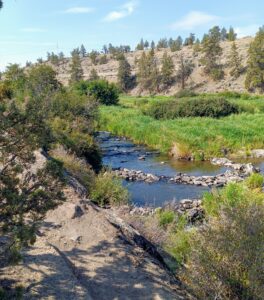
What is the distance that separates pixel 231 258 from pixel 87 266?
238cm

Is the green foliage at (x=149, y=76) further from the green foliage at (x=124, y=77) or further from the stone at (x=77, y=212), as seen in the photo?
the stone at (x=77, y=212)

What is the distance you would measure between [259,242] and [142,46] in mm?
140552

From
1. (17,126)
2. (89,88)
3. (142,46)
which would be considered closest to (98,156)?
(17,126)

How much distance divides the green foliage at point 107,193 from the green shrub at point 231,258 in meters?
5.67

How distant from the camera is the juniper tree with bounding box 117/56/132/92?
8650 centimetres

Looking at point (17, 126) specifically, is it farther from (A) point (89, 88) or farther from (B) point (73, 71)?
(B) point (73, 71)

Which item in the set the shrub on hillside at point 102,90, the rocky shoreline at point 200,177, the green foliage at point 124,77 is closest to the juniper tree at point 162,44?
the green foliage at point 124,77

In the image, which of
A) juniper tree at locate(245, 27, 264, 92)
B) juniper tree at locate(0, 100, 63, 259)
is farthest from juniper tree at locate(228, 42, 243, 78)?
juniper tree at locate(0, 100, 63, 259)

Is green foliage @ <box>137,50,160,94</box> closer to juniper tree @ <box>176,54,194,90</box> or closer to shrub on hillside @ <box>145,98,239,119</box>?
juniper tree @ <box>176,54,194,90</box>

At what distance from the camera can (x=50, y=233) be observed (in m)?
8.10

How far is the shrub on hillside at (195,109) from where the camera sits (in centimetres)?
3725

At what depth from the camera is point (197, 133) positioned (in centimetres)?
2903

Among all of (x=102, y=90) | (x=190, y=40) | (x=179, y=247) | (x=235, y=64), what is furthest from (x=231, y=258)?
(x=190, y=40)

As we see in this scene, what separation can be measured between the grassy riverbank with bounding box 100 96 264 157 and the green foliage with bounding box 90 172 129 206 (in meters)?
13.4
